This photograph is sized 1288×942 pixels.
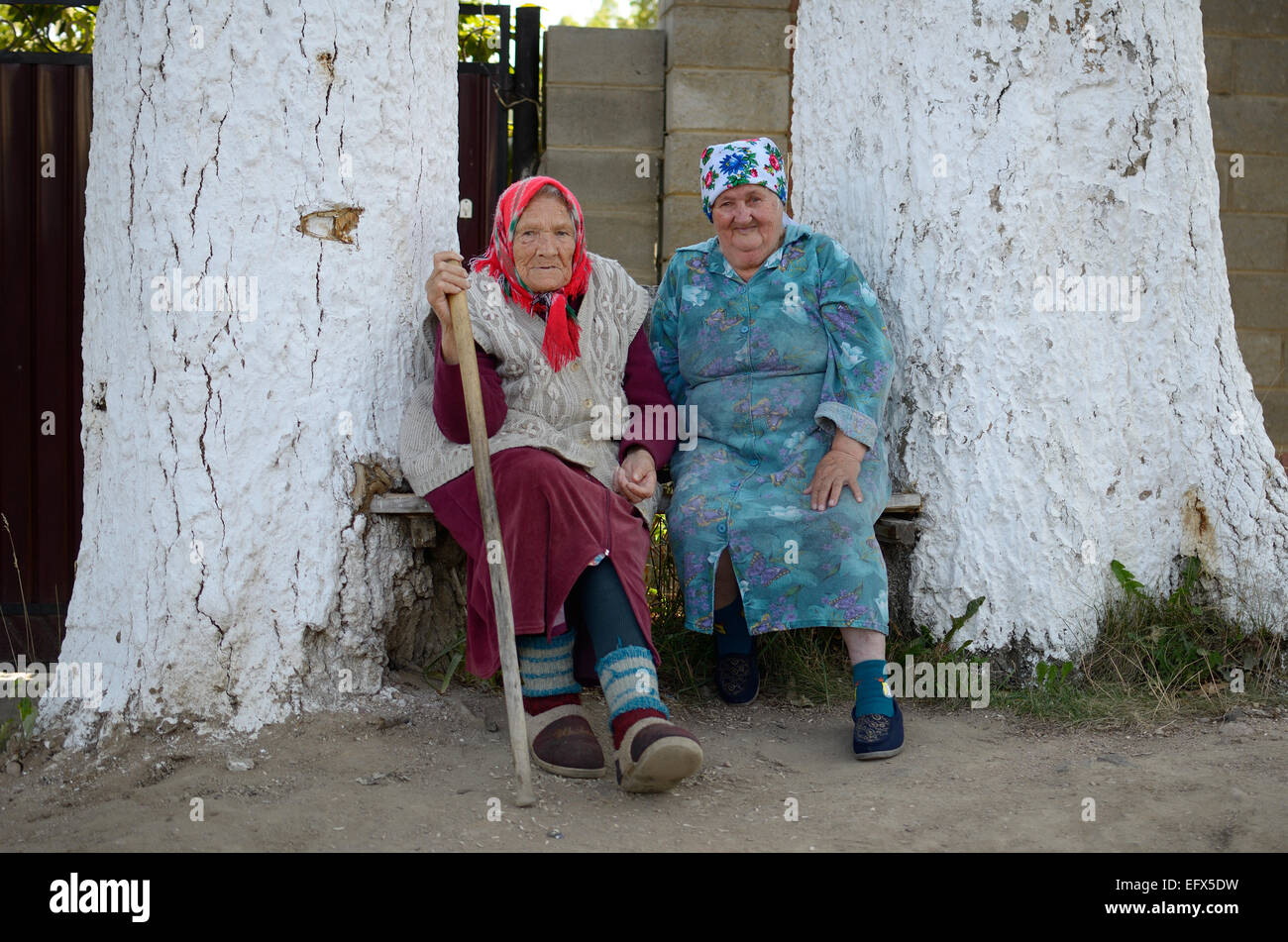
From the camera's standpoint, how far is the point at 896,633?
332 cm

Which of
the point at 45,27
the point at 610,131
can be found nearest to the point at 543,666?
the point at 610,131

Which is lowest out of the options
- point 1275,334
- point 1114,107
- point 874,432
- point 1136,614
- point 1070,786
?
point 1070,786

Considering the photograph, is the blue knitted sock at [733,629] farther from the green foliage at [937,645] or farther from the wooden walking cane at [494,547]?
the wooden walking cane at [494,547]

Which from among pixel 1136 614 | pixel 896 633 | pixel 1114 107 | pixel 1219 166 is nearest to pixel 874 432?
pixel 896 633

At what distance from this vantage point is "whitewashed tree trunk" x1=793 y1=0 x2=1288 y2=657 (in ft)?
10.2

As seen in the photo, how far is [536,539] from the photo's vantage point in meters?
2.66

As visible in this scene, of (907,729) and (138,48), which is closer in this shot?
(138,48)

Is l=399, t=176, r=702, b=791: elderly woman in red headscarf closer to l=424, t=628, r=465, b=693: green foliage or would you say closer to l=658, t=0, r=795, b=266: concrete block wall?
l=424, t=628, r=465, b=693: green foliage

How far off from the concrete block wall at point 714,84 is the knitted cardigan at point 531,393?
2.33m

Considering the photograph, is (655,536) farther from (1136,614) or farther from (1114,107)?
(1114,107)

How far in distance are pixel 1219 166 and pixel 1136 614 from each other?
3.23 m

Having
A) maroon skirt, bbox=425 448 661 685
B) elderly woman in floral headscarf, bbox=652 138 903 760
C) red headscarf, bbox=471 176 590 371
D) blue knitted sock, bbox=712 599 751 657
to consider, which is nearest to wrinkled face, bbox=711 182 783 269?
elderly woman in floral headscarf, bbox=652 138 903 760

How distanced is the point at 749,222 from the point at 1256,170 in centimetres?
356

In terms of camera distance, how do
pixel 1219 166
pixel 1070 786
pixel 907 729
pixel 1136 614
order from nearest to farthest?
pixel 1070 786 → pixel 907 729 → pixel 1136 614 → pixel 1219 166
